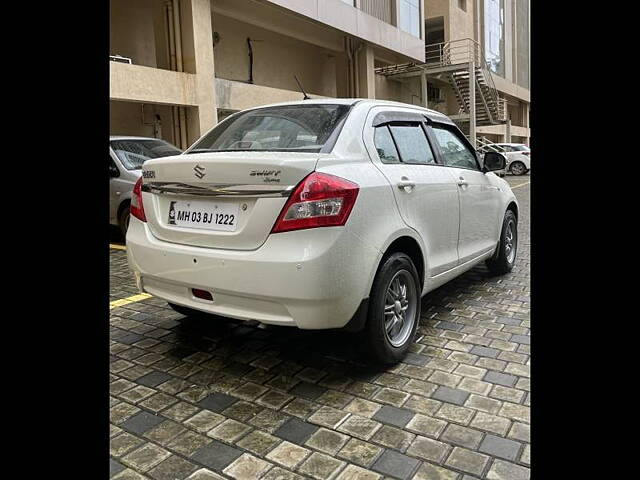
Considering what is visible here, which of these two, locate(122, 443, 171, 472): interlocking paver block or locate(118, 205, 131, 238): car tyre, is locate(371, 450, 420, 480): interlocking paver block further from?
locate(118, 205, 131, 238): car tyre

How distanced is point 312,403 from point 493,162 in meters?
3.10

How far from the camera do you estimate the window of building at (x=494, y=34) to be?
121 ft

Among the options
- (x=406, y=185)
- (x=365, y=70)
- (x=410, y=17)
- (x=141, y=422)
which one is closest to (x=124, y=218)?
(x=406, y=185)

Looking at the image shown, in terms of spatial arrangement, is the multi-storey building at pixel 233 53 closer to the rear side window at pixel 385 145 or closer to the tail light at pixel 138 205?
the tail light at pixel 138 205

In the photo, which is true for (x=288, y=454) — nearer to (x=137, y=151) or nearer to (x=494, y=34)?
(x=137, y=151)

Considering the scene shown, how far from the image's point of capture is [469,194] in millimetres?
4543

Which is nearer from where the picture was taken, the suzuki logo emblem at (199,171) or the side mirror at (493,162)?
the suzuki logo emblem at (199,171)

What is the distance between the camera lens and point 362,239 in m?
3.07

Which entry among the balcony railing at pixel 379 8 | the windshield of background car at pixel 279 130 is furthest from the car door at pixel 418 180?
the balcony railing at pixel 379 8

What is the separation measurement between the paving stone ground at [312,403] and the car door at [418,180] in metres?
0.66
